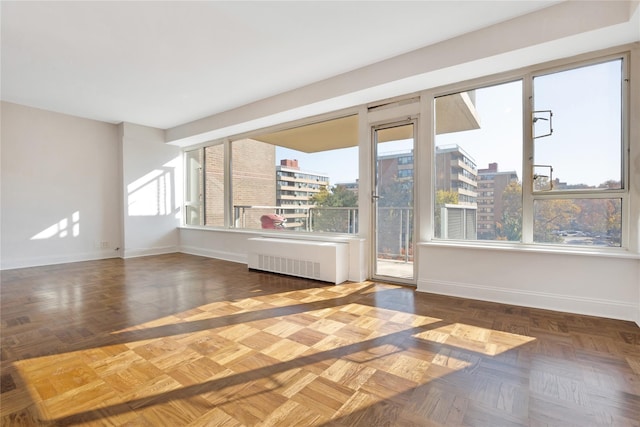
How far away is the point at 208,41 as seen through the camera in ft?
9.81

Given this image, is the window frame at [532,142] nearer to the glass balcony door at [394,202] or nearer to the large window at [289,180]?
the glass balcony door at [394,202]

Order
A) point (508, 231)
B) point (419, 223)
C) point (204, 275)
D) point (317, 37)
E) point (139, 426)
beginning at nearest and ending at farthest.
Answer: point (139, 426) → point (317, 37) → point (508, 231) → point (419, 223) → point (204, 275)

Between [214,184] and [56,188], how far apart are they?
8.63 ft

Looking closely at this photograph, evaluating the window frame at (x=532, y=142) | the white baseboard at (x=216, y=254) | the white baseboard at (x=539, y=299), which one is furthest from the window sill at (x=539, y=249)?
the white baseboard at (x=216, y=254)

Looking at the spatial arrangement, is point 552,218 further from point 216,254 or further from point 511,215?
point 216,254

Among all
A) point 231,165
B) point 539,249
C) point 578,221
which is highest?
point 231,165

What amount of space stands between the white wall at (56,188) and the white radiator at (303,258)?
335cm

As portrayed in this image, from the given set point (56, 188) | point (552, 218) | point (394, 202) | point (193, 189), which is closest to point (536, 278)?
point (552, 218)

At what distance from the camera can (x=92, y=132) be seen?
566cm

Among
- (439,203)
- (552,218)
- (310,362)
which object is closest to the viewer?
(310,362)

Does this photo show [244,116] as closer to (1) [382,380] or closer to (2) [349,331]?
(2) [349,331]

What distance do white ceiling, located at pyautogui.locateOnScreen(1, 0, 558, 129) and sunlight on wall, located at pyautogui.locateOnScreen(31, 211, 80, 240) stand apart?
209cm

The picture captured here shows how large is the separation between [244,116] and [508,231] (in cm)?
408

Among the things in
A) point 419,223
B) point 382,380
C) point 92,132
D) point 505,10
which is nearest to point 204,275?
point 419,223
